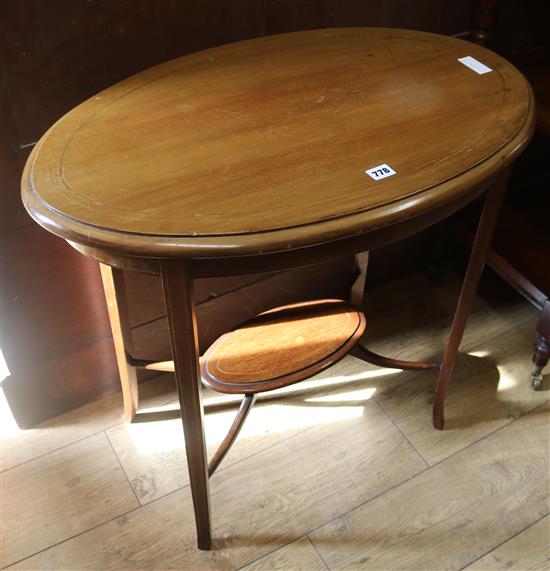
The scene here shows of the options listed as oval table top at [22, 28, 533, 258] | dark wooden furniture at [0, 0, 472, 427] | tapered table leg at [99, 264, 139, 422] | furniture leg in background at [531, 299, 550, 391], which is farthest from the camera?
furniture leg in background at [531, 299, 550, 391]

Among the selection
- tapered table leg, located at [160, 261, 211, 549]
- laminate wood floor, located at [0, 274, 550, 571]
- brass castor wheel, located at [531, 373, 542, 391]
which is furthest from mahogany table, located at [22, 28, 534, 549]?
brass castor wheel, located at [531, 373, 542, 391]

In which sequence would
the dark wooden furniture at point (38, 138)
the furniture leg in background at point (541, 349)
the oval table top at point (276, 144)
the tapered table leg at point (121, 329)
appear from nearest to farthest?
the oval table top at point (276, 144) < the dark wooden furniture at point (38, 138) < the tapered table leg at point (121, 329) < the furniture leg in background at point (541, 349)

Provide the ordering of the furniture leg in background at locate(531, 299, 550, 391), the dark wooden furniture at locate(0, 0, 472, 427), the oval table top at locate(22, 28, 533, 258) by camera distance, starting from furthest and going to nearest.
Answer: the furniture leg in background at locate(531, 299, 550, 391), the dark wooden furniture at locate(0, 0, 472, 427), the oval table top at locate(22, 28, 533, 258)

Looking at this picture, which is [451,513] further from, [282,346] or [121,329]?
[121,329]

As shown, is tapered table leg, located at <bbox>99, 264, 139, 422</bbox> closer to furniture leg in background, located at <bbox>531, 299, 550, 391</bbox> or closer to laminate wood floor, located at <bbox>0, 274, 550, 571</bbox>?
laminate wood floor, located at <bbox>0, 274, 550, 571</bbox>

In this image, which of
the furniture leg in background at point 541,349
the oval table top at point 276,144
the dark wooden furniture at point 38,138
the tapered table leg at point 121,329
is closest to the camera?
the oval table top at point 276,144

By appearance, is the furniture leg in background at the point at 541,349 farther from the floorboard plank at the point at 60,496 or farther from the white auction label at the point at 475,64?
the floorboard plank at the point at 60,496

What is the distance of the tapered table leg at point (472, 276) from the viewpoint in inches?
45.2

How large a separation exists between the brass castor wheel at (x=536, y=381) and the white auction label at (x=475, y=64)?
0.72 metres

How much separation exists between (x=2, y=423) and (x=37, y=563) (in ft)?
1.13

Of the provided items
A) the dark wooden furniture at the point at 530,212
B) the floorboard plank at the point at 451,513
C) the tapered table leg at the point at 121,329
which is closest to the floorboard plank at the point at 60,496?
the tapered table leg at the point at 121,329

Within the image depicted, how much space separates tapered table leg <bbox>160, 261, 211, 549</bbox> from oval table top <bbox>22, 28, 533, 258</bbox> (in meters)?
0.07

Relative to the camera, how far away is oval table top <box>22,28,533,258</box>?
0.88m

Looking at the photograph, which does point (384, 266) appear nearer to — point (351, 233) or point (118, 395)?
point (118, 395)
